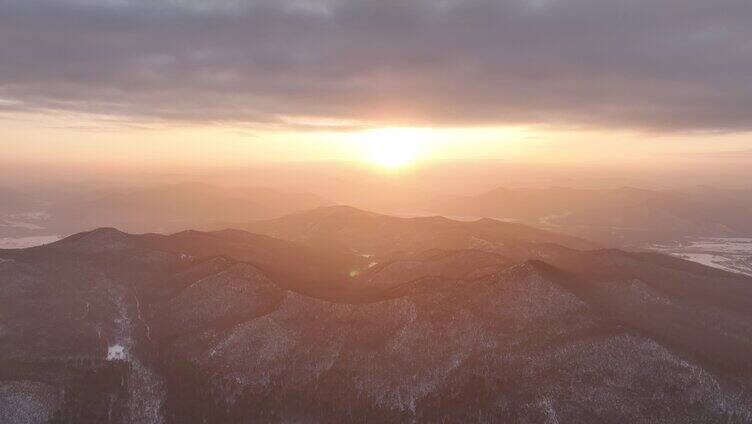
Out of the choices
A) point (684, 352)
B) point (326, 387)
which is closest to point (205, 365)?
point (326, 387)

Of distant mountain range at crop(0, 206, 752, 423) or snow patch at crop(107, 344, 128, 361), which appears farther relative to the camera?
snow patch at crop(107, 344, 128, 361)

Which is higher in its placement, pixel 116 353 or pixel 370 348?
pixel 370 348

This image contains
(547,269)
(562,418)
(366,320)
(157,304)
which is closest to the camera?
(562,418)

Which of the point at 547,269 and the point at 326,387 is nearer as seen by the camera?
the point at 326,387

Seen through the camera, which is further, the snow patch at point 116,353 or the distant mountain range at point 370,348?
the snow patch at point 116,353

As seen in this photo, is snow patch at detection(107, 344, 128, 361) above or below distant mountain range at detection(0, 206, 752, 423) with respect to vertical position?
below

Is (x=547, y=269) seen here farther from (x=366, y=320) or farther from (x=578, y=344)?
(x=366, y=320)

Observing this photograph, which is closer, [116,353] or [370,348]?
[370,348]

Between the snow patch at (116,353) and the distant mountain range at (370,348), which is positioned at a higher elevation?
the distant mountain range at (370,348)
